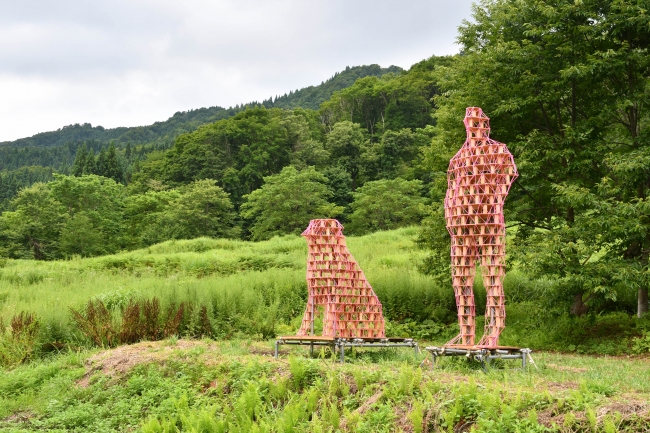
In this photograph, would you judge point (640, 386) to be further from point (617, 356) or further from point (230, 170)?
point (230, 170)

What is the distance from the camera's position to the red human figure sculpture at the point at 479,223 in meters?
8.28

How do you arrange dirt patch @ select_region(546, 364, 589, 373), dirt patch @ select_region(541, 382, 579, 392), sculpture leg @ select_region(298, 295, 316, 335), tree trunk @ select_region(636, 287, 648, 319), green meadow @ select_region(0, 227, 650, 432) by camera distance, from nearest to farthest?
green meadow @ select_region(0, 227, 650, 432)
dirt patch @ select_region(541, 382, 579, 392)
dirt patch @ select_region(546, 364, 589, 373)
sculpture leg @ select_region(298, 295, 316, 335)
tree trunk @ select_region(636, 287, 648, 319)

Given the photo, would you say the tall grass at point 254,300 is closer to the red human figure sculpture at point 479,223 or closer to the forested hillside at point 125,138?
the red human figure sculpture at point 479,223

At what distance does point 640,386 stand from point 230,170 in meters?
45.0

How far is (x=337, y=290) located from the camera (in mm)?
10023

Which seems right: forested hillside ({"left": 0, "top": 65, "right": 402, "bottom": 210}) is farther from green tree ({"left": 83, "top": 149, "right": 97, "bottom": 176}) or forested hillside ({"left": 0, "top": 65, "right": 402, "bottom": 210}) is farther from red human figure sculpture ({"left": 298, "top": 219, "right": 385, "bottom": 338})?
red human figure sculpture ({"left": 298, "top": 219, "right": 385, "bottom": 338})

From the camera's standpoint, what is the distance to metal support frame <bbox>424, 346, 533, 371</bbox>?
747cm

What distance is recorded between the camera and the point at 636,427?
4777 millimetres

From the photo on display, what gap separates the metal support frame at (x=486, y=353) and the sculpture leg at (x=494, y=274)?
567 millimetres

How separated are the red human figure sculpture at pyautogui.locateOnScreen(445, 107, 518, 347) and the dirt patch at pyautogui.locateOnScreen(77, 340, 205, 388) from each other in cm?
455

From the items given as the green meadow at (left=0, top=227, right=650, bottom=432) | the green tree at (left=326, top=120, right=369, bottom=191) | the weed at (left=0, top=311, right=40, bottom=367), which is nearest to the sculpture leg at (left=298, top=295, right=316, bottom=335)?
the green meadow at (left=0, top=227, right=650, bottom=432)

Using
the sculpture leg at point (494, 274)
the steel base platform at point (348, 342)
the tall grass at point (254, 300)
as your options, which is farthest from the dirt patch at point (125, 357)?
the sculpture leg at point (494, 274)

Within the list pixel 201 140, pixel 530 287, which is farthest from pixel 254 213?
pixel 530 287

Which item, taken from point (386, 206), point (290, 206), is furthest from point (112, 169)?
point (386, 206)
